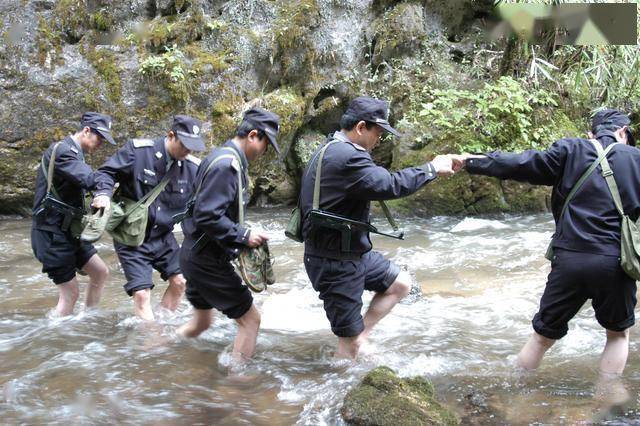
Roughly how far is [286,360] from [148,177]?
1946 mm

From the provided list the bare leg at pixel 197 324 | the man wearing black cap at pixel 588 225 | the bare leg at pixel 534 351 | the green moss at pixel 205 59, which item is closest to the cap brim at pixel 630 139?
the man wearing black cap at pixel 588 225

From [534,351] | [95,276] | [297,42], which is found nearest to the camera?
[534,351]

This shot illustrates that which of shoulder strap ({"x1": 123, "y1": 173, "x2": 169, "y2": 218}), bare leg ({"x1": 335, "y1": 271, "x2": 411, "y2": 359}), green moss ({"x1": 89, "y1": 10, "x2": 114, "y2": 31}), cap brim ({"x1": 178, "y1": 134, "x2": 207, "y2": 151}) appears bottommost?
bare leg ({"x1": 335, "y1": 271, "x2": 411, "y2": 359})

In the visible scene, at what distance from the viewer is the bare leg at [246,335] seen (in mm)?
4414

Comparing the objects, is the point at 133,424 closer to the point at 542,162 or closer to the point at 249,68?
the point at 542,162

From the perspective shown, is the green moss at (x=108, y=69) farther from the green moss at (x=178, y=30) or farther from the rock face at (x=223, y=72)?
the green moss at (x=178, y=30)

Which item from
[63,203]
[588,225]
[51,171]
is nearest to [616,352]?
[588,225]

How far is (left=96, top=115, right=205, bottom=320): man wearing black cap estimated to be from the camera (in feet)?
16.5

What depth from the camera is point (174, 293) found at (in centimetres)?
564

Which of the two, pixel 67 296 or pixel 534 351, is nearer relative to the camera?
pixel 534 351

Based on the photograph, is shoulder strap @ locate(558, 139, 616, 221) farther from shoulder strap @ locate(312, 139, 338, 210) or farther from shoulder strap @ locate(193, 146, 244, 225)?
shoulder strap @ locate(193, 146, 244, 225)

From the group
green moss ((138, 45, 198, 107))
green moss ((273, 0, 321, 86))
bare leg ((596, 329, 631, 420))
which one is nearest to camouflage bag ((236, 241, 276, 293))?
bare leg ((596, 329, 631, 420))

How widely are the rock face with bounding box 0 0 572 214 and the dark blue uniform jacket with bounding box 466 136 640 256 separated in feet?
22.4

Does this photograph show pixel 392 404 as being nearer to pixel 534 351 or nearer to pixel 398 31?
pixel 534 351
